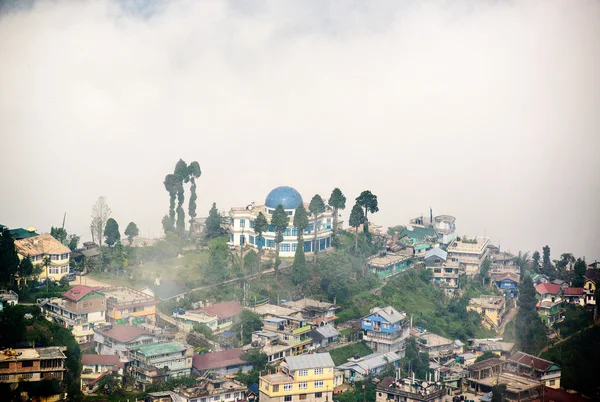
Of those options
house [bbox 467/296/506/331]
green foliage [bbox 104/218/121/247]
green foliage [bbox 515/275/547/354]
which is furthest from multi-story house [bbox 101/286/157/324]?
green foliage [bbox 515/275/547/354]

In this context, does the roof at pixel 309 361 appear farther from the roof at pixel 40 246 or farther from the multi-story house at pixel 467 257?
the multi-story house at pixel 467 257

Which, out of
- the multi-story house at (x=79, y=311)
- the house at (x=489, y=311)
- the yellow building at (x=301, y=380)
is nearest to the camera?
the yellow building at (x=301, y=380)

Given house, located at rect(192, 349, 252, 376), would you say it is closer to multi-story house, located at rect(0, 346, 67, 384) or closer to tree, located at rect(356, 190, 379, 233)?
multi-story house, located at rect(0, 346, 67, 384)

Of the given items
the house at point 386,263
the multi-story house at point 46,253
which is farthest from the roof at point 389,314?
the multi-story house at point 46,253

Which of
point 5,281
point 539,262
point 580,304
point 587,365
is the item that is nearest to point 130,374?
point 5,281

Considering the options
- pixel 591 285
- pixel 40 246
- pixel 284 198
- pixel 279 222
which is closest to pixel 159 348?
pixel 40 246
